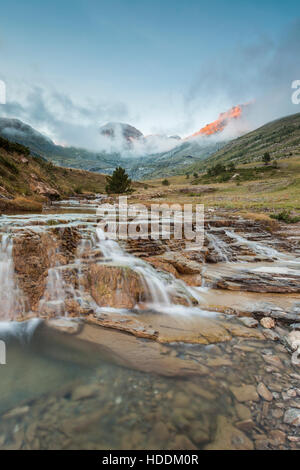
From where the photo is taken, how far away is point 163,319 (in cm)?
624

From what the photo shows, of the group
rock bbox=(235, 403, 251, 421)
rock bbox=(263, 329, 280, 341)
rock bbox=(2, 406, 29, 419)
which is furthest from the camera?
rock bbox=(263, 329, 280, 341)

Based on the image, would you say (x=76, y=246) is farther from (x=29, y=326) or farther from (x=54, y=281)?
(x=29, y=326)

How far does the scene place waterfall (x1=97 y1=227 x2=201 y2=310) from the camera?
723cm

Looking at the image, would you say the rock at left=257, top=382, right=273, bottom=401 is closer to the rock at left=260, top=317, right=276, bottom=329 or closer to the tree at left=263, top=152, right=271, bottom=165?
the rock at left=260, top=317, right=276, bottom=329

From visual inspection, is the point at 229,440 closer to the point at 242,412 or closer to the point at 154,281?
the point at 242,412

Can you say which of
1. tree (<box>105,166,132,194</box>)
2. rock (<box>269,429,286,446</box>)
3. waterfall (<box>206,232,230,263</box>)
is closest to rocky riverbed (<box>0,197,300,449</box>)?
rock (<box>269,429,286,446</box>)

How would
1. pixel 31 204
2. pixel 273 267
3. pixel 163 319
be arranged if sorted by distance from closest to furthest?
1. pixel 163 319
2. pixel 273 267
3. pixel 31 204

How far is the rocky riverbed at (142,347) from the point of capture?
3160 millimetres

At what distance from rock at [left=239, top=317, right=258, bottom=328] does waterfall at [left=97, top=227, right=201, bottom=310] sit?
1.66 m

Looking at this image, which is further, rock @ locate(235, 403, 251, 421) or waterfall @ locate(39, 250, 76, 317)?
waterfall @ locate(39, 250, 76, 317)

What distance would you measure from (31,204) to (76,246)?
34.6 feet

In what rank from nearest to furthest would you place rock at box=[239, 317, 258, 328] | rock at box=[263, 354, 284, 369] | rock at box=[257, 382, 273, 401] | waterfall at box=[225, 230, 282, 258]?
1. rock at box=[257, 382, 273, 401]
2. rock at box=[263, 354, 284, 369]
3. rock at box=[239, 317, 258, 328]
4. waterfall at box=[225, 230, 282, 258]

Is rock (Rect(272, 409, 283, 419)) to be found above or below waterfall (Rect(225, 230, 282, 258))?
below

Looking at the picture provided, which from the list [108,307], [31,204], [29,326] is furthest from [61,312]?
[31,204]
